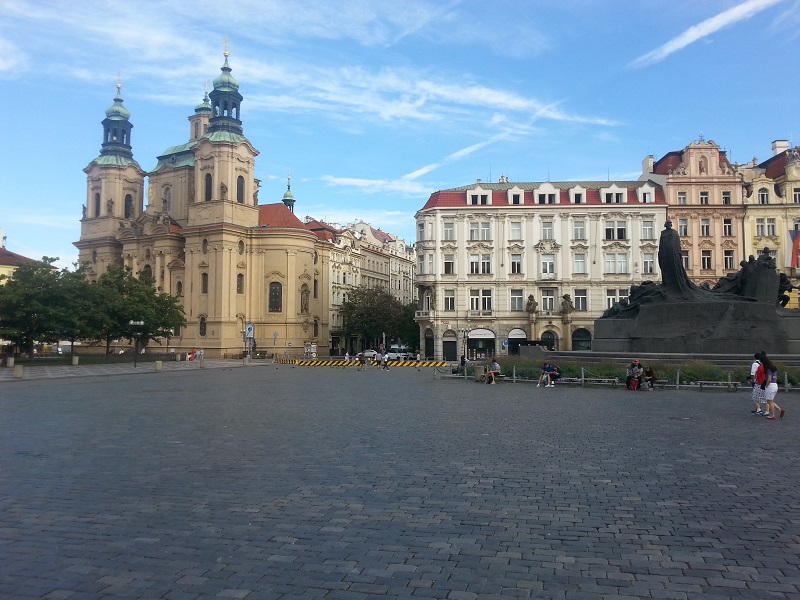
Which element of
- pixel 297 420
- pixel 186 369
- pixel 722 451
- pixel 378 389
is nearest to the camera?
pixel 722 451

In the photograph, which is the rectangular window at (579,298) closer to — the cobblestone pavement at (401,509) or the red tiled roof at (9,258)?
the cobblestone pavement at (401,509)

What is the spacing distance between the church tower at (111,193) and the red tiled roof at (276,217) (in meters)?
17.9

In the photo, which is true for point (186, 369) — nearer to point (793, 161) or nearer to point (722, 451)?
point (722, 451)

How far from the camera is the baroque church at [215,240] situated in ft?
253

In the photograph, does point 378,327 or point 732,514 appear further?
point 378,327

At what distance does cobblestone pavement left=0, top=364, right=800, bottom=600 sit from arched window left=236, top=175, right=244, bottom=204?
67615mm

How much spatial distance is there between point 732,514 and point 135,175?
308 feet

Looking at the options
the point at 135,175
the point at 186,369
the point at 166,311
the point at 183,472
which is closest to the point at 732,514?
the point at 183,472

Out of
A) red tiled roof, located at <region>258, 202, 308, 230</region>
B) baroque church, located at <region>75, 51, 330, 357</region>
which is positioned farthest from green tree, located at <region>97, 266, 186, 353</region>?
red tiled roof, located at <region>258, 202, 308, 230</region>

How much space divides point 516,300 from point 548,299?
3.20 m

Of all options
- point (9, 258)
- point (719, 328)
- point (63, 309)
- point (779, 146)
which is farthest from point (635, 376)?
point (9, 258)

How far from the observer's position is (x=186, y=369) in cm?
5081

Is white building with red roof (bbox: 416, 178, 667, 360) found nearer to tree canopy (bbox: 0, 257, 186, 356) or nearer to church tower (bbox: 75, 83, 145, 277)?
tree canopy (bbox: 0, 257, 186, 356)

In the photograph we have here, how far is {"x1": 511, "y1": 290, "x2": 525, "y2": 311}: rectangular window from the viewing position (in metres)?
67.1
